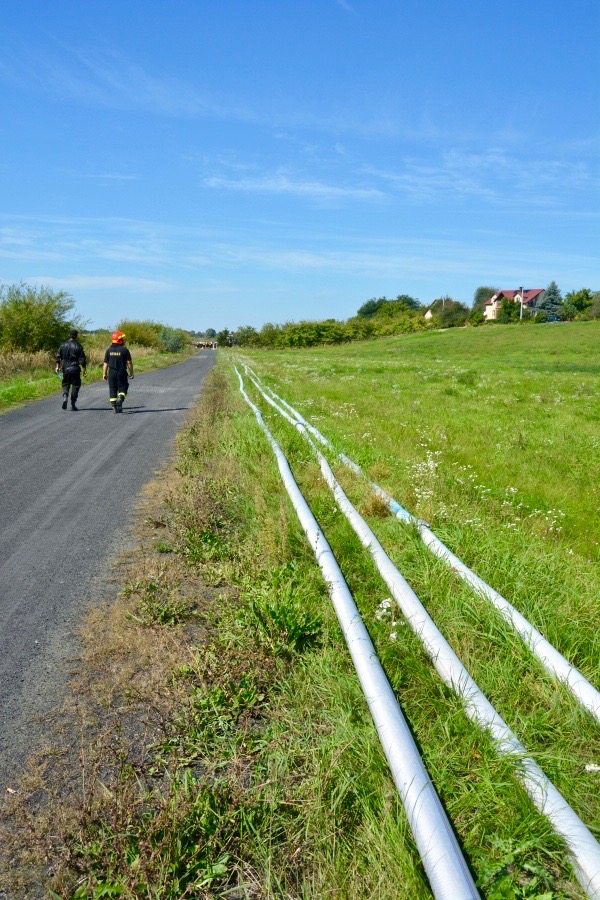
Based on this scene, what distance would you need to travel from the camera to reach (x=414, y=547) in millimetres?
5281

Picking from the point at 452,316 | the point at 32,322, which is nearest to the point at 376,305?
the point at 452,316

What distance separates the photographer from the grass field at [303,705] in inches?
87.7

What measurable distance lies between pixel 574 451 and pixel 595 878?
9.24 metres

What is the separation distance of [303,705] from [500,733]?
948mm

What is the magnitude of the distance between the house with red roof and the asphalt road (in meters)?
132

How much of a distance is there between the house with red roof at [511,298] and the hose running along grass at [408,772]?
139 meters

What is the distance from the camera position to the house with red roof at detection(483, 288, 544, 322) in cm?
13650

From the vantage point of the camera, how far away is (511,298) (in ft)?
455

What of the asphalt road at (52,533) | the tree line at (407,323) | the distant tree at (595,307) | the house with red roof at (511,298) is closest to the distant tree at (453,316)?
the tree line at (407,323)

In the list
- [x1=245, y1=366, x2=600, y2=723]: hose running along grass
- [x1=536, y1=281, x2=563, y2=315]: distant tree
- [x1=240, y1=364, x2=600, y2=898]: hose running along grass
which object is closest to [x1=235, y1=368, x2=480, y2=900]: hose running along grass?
[x1=240, y1=364, x2=600, y2=898]: hose running along grass

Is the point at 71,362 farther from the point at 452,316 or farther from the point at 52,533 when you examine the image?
the point at 452,316

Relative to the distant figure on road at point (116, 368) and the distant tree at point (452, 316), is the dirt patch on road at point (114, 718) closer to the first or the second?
the distant figure on road at point (116, 368)

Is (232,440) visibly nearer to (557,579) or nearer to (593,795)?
(557,579)

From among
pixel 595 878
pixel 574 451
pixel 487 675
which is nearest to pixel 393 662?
pixel 487 675
